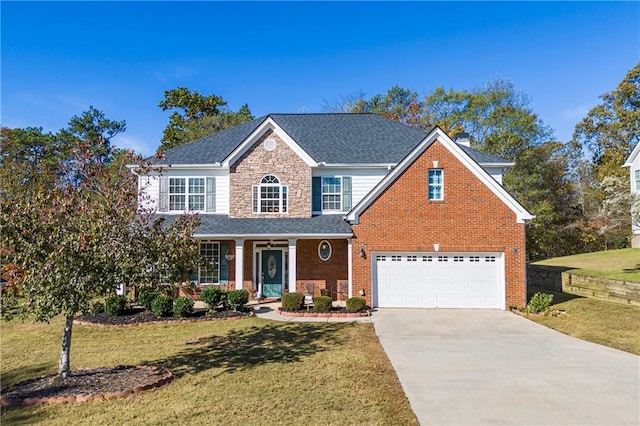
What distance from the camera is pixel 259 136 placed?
1889 cm

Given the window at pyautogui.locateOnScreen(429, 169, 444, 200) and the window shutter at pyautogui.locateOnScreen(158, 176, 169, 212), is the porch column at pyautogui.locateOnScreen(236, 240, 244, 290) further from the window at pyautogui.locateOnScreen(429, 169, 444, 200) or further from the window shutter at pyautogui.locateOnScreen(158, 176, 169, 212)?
the window at pyautogui.locateOnScreen(429, 169, 444, 200)

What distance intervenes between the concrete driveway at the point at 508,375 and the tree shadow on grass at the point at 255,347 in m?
1.84

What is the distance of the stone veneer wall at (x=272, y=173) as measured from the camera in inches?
742

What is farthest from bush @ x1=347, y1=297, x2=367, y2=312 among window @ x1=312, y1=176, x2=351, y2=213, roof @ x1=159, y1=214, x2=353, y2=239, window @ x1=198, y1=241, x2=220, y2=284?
window @ x1=198, y1=241, x2=220, y2=284

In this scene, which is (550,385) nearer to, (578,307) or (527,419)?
(527,419)

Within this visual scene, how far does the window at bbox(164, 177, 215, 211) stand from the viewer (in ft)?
63.8

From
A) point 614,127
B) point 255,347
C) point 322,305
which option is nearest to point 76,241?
point 255,347

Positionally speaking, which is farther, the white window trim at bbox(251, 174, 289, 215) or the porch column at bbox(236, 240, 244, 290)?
the white window trim at bbox(251, 174, 289, 215)

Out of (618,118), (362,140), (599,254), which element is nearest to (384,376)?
(362,140)

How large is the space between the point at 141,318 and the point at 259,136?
921 cm

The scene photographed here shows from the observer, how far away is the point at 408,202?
16.6 m

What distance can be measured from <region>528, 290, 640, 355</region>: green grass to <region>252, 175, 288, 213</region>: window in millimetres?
11173

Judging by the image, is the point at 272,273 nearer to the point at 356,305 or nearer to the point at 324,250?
the point at 324,250

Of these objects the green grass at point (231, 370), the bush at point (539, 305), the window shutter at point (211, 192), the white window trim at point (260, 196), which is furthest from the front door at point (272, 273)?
the bush at point (539, 305)
